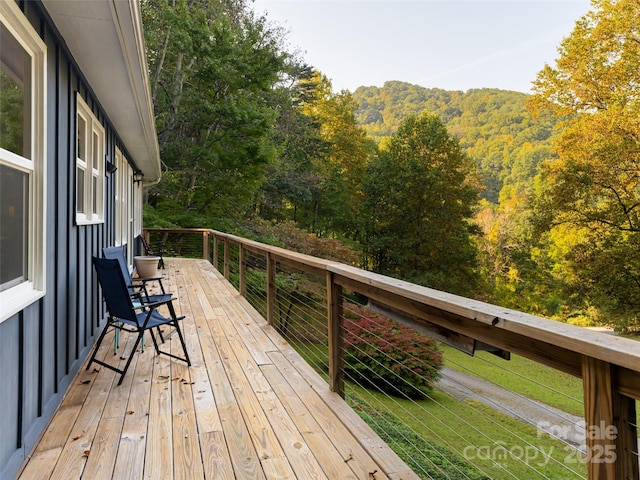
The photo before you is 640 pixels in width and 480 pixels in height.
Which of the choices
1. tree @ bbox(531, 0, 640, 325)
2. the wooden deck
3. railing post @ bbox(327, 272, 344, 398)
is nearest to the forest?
tree @ bbox(531, 0, 640, 325)

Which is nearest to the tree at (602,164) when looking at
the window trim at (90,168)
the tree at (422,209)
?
the tree at (422,209)

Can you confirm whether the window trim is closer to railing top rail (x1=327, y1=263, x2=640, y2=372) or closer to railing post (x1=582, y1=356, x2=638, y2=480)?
railing top rail (x1=327, y1=263, x2=640, y2=372)

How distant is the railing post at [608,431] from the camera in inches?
38.1

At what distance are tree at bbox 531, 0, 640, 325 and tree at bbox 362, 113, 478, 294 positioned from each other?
6982 millimetres

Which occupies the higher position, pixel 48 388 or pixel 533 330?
Result: pixel 533 330

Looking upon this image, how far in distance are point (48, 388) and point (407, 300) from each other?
2.05 metres

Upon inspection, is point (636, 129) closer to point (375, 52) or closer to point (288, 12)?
point (288, 12)

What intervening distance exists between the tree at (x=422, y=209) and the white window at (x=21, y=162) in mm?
18634

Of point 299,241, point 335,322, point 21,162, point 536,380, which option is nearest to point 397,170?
point 299,241

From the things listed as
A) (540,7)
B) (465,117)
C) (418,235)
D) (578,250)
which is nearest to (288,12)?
(418,235)

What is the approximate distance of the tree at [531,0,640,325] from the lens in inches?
468

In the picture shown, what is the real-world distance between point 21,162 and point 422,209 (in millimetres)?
20598

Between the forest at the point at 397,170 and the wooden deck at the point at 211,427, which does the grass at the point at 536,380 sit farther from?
the wooden deck at the point at 211,427

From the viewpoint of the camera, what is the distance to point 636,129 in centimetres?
1140
